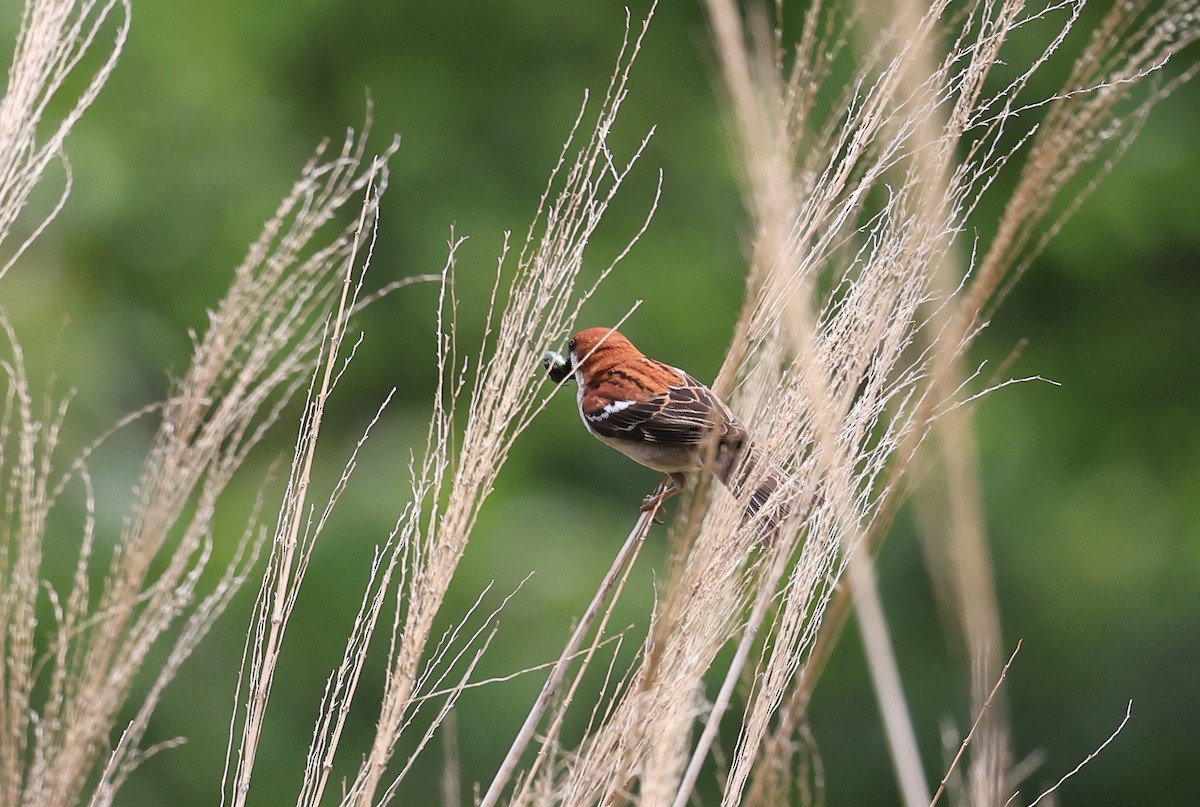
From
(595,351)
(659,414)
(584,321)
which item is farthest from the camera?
(584,321)

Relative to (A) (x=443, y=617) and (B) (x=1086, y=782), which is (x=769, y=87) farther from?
(B) (x=1086, y=782)

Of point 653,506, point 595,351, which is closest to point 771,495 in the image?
point 653,506

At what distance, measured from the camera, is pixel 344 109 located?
7.18 metres

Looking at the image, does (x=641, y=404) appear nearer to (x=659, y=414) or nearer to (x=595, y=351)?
(x=659, y=414)

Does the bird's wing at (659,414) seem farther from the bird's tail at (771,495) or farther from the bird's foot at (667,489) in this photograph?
the bird's tail at (771,495)

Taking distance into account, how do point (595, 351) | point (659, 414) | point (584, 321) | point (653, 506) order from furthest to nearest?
point (584, 321)
point (595, 351)
point (659, 414)
point (653, 506)

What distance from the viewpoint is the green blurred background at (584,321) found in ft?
17.8

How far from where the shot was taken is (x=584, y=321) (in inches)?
Result: 233

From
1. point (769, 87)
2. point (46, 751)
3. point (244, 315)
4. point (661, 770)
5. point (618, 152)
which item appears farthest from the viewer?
point (618, 152)

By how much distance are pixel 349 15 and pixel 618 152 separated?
1639 mm

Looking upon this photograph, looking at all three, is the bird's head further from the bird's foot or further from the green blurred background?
the green blurred background

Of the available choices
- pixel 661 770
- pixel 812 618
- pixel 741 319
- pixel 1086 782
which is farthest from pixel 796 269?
pixel 1086 782

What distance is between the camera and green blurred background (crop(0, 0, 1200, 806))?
5426 millimetres

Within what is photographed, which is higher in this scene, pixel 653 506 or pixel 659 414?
pixel 659 414
